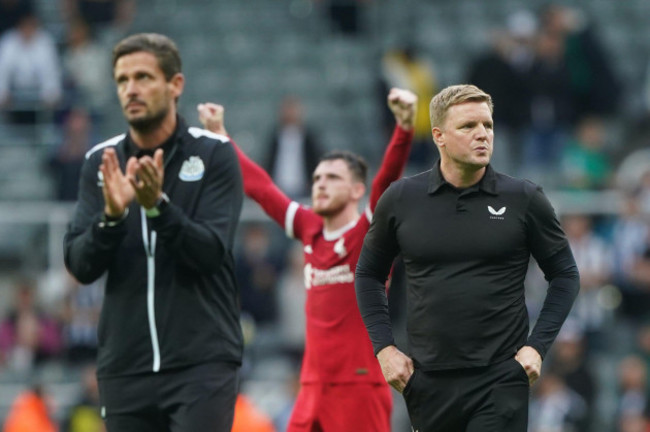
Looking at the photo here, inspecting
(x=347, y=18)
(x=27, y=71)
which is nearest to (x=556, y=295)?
(x=27, y=71)

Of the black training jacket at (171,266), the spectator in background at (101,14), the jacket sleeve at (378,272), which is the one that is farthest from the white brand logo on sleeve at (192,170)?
the spectator in background at (101,14)

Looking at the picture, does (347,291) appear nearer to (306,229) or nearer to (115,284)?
(306,229)

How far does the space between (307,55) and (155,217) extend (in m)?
12.9

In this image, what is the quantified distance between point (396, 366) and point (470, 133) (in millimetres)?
1083

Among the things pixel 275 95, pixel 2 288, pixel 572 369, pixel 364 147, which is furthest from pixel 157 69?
pixel 275 95

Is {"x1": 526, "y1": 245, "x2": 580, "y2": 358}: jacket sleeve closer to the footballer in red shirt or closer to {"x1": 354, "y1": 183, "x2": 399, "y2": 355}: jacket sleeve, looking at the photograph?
{"x1": 354, "y1": 183, "x2": 399, "y2": 355}: jacket sleeve

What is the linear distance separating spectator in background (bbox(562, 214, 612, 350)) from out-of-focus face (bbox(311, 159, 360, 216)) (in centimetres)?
610

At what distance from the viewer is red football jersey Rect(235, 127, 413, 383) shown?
24.6 ft

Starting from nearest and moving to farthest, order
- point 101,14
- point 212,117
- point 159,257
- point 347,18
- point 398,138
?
point 159,257 → point 398,138 → point 212,117 → point 101,14 → point 347,18

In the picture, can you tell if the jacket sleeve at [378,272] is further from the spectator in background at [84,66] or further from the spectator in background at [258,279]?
the spectator in background at [84,66]

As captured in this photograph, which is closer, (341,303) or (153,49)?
(153,49)

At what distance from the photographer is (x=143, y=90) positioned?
667 cm

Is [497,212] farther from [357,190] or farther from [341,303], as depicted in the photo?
[357,190]

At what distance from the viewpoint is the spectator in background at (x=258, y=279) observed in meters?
13.8
